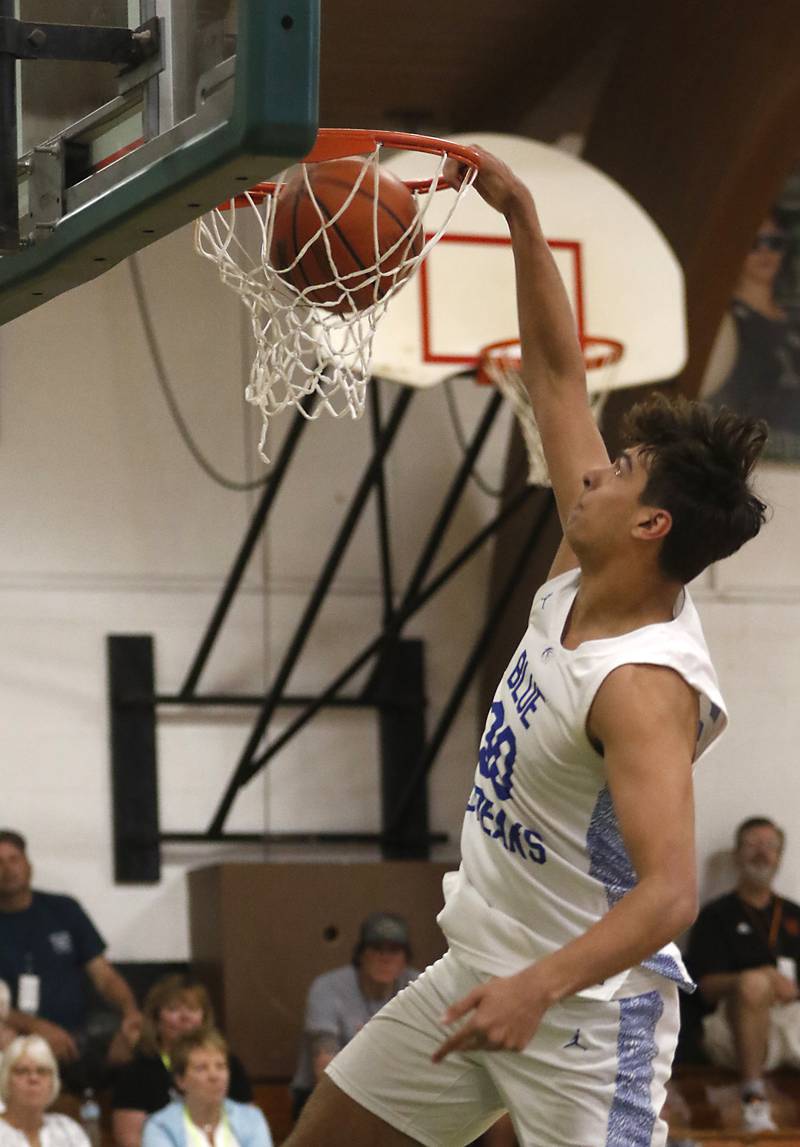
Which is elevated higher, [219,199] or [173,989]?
[219,199]

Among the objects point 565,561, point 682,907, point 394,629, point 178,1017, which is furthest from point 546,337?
point 394,629

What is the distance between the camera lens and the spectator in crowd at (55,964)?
28.7ft

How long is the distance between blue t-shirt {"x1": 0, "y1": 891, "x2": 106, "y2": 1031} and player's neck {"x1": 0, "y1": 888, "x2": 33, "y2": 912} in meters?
0.02

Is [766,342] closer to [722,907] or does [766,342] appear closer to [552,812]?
[722,907]

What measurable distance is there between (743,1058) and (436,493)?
349 centimetres

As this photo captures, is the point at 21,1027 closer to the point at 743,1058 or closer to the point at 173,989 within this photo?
the point at 173,989

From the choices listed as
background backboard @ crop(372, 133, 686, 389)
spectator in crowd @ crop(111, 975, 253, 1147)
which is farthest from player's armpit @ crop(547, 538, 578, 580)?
background backboard @ crop(372, 133, 686, 389)

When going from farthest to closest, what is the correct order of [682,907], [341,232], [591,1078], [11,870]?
[11,870] → [341,232] → [591,1078] → [682,907]

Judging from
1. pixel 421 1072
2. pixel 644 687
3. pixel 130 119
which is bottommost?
pixel 421 1072

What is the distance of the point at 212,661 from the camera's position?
10312 mm

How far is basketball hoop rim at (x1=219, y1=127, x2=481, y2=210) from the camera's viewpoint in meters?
3.97

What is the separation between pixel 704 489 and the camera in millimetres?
3500

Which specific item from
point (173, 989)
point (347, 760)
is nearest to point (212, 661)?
point (347, 760)

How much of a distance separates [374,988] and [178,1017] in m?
1.01
